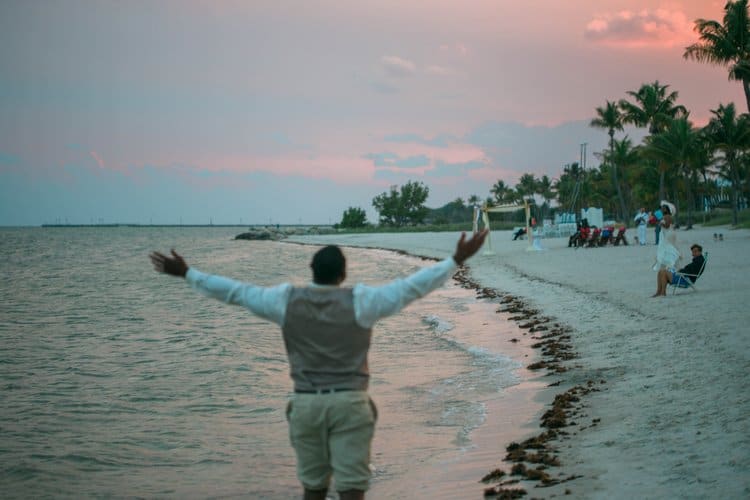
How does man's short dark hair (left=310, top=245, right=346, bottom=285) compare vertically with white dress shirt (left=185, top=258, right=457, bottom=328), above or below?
above

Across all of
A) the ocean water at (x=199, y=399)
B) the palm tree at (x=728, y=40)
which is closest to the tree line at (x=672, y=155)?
the palm tree at (x=728, y=40)

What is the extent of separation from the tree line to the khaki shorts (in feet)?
127

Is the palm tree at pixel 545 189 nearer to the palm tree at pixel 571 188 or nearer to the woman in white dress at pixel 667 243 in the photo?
the palm tree at pixel 571 188

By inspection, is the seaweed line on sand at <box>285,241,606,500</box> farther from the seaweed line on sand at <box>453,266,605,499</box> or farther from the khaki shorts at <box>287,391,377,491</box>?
the khaki shorts at <box>287,391,377,491</box>

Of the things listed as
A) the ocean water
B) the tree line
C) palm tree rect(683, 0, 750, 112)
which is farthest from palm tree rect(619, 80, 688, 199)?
the ocean water

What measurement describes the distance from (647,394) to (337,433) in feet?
17.8

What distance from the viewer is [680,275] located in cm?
1549

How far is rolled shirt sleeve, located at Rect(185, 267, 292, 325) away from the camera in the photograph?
150 inches

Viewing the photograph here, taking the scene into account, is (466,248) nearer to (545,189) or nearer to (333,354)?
(333,354)

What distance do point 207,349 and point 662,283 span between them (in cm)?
976

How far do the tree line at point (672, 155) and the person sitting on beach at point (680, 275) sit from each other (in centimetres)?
2634

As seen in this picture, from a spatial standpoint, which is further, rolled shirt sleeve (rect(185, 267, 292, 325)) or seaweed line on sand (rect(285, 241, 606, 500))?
seaweed line on sand (rect(285, 241, 606, 500))

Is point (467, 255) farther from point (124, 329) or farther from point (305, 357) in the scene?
point (124, 329)

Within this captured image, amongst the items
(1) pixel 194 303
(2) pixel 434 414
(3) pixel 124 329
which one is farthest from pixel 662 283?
(1) pixel 194 303
